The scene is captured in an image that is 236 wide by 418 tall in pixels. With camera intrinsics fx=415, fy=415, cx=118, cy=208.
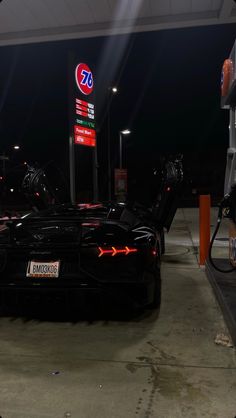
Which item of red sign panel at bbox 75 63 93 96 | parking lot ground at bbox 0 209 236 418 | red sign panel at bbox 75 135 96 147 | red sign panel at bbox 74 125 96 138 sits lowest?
parking lot ground at bbox 0 209 236 418

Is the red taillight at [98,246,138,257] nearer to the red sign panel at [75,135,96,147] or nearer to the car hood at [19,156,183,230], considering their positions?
the car hood at [19,156,183,230]

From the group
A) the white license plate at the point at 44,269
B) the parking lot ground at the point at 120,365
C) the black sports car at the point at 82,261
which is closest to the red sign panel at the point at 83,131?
the black sports car at the point at 82,261

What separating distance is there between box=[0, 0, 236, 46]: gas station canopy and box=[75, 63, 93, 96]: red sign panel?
2767 mm

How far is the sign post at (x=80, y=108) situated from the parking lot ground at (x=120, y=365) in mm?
5986

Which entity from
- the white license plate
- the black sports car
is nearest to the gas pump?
the black sports car

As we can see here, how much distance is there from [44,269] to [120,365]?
1.28m

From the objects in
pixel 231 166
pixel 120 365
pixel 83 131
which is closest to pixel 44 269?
pixel 120 365

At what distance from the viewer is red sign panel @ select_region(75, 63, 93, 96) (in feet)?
35.5

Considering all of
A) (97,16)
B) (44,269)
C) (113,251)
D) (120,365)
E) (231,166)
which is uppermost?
(97,16)

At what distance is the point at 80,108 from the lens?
1086cm

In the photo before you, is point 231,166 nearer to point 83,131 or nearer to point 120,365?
point 120,365

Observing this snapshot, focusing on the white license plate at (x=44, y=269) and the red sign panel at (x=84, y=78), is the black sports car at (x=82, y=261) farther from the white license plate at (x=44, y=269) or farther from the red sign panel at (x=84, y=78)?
the red sign panel at (x=84, y=78)

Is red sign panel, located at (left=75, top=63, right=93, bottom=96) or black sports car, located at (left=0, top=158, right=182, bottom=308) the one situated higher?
red sign panel, located at (left=75, top=63, right=93, bottom=96)

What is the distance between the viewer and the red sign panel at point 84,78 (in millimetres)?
10827
